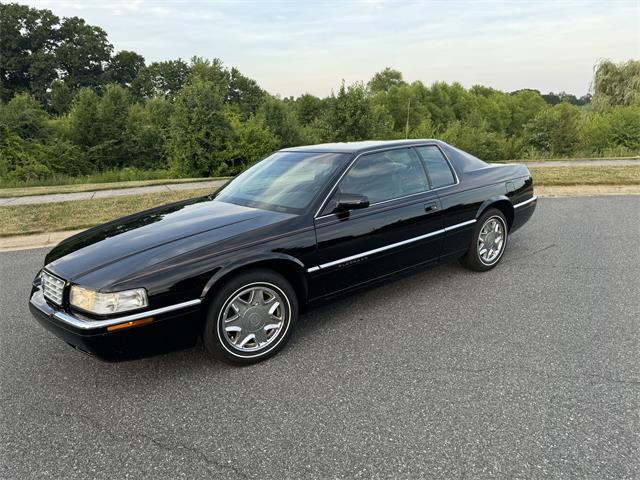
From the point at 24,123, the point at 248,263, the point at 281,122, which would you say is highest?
the point at 24,123

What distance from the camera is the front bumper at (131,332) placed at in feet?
8.66

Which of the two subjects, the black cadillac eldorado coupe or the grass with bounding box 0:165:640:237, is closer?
the black cadillac eldorado coupe

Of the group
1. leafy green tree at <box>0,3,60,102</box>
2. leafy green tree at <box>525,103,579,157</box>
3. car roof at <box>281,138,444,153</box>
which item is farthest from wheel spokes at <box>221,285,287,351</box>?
leafy green tree at <box>0,3,60,102</box>

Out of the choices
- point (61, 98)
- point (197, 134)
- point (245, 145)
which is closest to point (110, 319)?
point (197, 134)

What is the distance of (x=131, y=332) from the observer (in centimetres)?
268

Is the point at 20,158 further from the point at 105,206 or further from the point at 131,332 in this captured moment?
the point at 131,332

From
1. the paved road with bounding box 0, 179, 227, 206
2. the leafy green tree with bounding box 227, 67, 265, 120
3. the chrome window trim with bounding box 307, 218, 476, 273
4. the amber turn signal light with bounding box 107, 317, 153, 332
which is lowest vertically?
the amber turn signal light with bounding box 107, 317, 153, 332

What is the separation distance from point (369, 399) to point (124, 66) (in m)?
103

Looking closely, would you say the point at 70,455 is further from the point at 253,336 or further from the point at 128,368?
the point at 253,336

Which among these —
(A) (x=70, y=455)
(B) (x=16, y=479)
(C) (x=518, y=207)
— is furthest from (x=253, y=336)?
(C) (x=518, y=207)

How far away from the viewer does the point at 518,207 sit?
5.12 metres

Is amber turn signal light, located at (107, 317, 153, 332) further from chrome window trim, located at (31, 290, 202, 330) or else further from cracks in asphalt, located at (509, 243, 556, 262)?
cracks in asphalt, located at (509, 243, 556, 262)

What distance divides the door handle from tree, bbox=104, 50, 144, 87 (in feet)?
316

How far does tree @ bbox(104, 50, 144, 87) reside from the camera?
87981 mm
